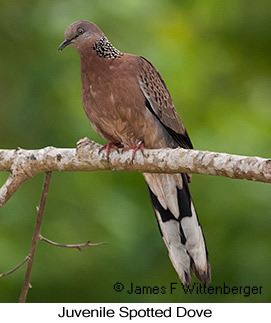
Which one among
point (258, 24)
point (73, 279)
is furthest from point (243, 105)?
point (73, 279)

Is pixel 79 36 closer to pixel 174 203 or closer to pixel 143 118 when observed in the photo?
pixel 143 118

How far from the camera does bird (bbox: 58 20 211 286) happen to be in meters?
4.41

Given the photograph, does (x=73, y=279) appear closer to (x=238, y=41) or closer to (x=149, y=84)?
(x=149, y=84)

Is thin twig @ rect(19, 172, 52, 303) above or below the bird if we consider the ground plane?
below

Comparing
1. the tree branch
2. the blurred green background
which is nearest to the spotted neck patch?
the tree branch

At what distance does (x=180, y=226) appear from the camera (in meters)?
4.62

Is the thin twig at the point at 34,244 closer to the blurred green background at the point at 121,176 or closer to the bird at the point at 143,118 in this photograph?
the bird at the point at 143,118

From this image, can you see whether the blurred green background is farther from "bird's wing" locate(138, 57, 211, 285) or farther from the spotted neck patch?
the spotted neck patch

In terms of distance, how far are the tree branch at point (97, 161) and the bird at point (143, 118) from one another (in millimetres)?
325

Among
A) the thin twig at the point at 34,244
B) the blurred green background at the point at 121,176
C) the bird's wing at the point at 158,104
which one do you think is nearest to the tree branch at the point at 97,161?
the thin twig at the point at 34,244

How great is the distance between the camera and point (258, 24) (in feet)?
23.1

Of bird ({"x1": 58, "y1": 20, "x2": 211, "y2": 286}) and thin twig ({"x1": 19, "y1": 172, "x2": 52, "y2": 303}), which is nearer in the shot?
thin twig ({"x1": 19, "y1": 172, "x2": 52, "y2": 303})

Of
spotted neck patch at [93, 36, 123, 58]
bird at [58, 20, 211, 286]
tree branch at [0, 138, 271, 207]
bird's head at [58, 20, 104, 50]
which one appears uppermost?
bird's head at [58, 20, 104, 50]

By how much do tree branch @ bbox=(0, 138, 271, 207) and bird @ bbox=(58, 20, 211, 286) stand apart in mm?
325
